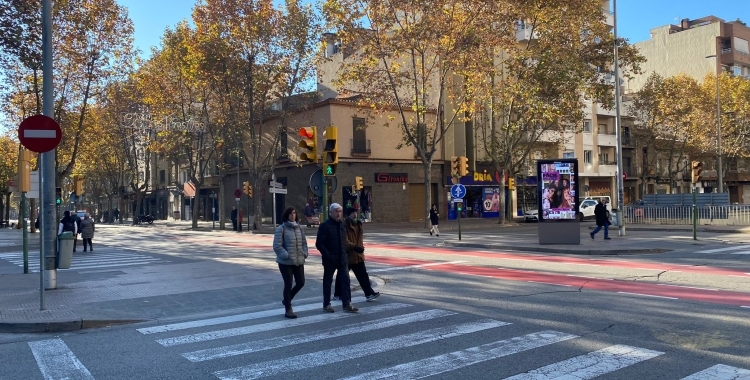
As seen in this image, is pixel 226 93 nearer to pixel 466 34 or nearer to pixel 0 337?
pixel 466 34

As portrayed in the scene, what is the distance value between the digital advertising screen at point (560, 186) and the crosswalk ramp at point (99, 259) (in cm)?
1259

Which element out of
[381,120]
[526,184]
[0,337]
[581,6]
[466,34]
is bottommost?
[0,337]

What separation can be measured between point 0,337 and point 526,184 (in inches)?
1776

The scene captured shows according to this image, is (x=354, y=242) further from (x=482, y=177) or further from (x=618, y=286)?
(x=482, y=177)

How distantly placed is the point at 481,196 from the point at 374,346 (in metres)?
40.4

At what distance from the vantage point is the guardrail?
29938 millimetres

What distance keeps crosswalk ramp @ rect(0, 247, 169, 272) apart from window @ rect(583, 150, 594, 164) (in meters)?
41.3

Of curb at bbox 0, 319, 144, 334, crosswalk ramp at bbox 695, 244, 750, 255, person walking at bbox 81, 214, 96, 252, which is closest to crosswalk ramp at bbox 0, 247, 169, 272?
person walking at bbox 81, 214, 96, 252

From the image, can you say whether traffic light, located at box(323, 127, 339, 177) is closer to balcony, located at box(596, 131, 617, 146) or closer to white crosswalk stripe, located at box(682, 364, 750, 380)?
white crosswalk stripe, located at box(682, 364, 750, 380)

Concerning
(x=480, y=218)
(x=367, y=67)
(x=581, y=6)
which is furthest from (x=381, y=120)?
(x=581, y=6)

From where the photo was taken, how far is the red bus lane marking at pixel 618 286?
9586 mm

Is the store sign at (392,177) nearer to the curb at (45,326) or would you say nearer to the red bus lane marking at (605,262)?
the red bus lane marking at (605,262)

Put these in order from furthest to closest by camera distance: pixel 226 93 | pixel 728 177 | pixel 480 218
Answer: pixel 728 177 < pixel 480 218 < pixel 226 93

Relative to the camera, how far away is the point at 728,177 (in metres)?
66.0
